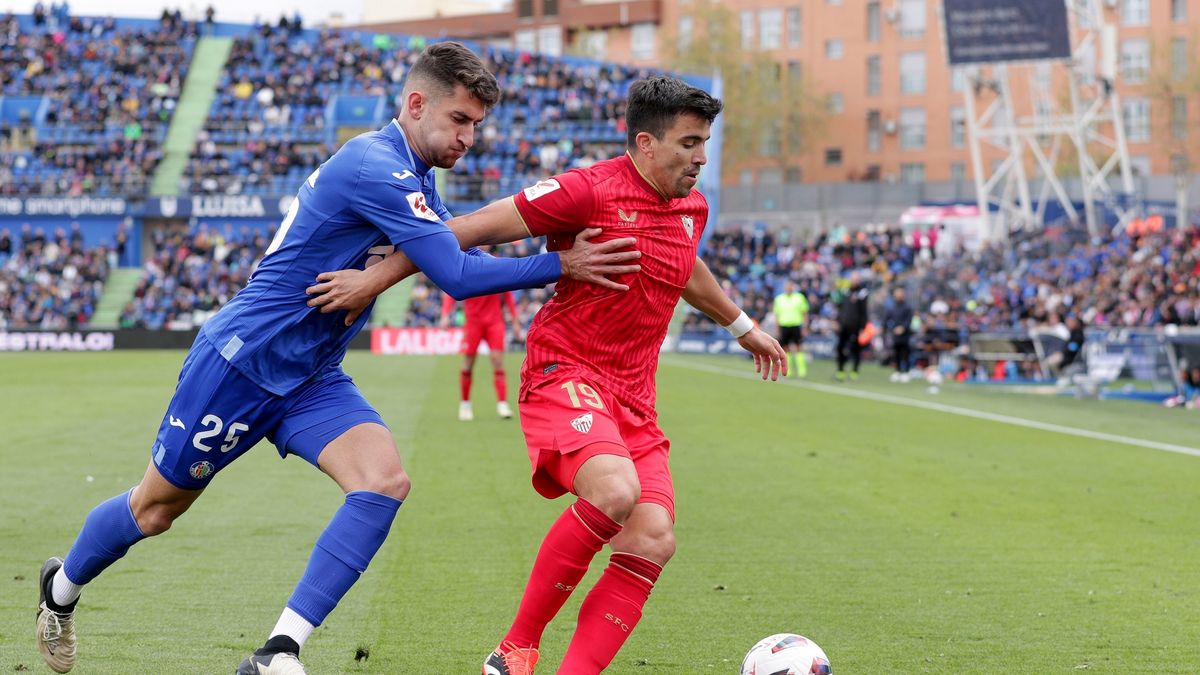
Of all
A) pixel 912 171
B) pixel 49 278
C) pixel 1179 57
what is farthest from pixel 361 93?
pixel 1179 57

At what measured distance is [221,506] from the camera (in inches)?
384

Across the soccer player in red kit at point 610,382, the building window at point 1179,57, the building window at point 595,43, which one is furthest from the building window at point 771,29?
the soccer player in red kit at point 610,382

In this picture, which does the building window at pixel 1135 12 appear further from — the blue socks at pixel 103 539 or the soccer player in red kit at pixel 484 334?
the blue socks at pixel 103 539

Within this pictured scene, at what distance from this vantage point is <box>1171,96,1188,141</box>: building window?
214ft

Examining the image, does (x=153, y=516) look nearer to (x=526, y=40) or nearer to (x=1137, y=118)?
(x=1137, y=118)

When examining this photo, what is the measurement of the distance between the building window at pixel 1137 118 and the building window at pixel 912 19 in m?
11.9

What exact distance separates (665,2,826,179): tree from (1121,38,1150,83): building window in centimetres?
1620

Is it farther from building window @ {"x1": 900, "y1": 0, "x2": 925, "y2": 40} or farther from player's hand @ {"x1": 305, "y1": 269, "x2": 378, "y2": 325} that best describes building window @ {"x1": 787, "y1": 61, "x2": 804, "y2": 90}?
player's hand @ {"x1": 305, "y1": 269, "x2": 378, "y2": 325}

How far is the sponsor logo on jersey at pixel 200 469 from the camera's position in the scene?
489cm

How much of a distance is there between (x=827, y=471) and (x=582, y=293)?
7.46m

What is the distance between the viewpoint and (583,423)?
4.77m

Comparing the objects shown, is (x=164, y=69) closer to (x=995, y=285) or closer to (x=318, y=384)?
(x=995, y=285)

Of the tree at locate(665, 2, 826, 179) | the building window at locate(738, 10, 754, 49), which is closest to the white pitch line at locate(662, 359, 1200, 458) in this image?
the tree at locate(665, 2, 826, 179)

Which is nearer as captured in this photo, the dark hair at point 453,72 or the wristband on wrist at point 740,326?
the dark hair at point 453,72
